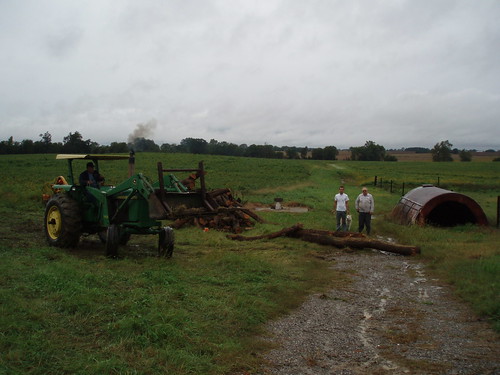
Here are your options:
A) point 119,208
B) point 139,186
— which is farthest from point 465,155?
point 139,186

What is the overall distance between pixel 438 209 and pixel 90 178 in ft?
49.9

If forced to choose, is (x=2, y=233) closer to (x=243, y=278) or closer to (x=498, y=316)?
(x=243, y=278)

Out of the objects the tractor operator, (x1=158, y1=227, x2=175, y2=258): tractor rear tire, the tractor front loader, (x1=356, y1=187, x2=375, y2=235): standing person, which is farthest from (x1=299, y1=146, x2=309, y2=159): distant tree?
(x1=158, y1=227, x2=175, y2=258): tractor rear tire

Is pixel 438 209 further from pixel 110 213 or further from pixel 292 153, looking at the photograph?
pixel 292 153

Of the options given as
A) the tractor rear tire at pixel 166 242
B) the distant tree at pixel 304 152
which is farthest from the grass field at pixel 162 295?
the distant tree at pixel 304 152

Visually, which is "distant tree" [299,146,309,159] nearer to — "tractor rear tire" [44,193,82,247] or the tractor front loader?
the tractor front loader

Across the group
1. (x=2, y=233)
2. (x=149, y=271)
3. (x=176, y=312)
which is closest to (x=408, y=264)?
(x=149, y=271)

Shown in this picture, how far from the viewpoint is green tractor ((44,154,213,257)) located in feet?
31.9

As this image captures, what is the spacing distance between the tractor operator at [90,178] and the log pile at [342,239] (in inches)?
178

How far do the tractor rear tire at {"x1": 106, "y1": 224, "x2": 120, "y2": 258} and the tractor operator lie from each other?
1.72 m

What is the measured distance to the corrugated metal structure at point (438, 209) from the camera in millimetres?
16344

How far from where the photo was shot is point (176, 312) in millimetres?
6250

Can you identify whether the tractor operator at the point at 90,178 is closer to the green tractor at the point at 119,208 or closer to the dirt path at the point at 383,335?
the green tractor at the point at 119,208

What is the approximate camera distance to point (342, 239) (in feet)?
43.1
